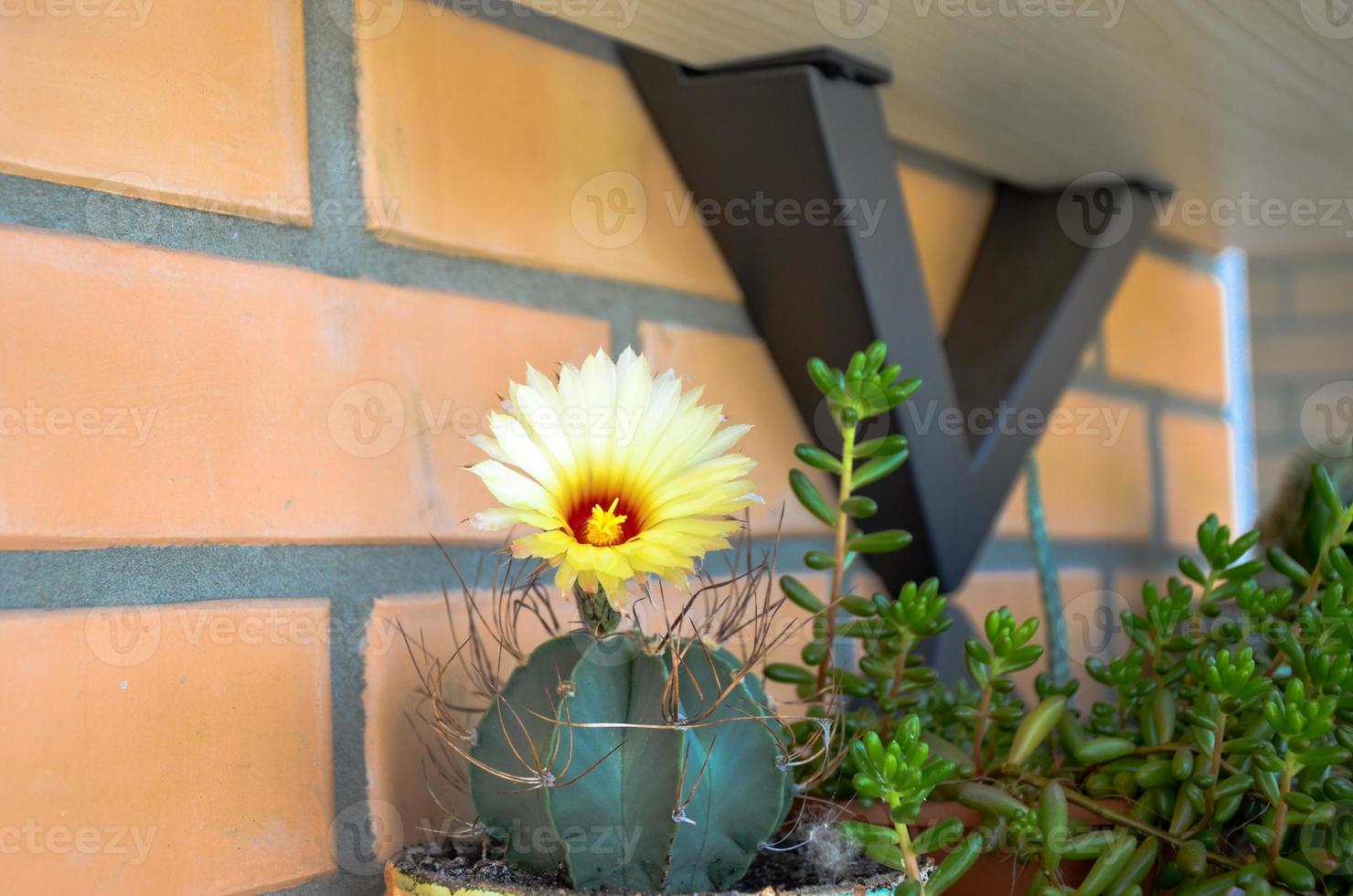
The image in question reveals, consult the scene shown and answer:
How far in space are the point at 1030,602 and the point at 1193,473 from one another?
35cm

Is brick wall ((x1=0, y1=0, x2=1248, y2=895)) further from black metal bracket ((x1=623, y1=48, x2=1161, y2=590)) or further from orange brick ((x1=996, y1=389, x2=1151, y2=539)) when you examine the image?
orange brick ((x1=996, y1=389, x2=1151, y2=539))

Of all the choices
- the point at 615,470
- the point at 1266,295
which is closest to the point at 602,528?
the point at 615,470

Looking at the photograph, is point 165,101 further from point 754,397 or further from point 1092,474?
point 1092,474

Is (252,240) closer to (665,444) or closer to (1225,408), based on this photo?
(665,444)

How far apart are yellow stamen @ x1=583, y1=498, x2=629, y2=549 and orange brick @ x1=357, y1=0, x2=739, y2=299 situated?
203 mm

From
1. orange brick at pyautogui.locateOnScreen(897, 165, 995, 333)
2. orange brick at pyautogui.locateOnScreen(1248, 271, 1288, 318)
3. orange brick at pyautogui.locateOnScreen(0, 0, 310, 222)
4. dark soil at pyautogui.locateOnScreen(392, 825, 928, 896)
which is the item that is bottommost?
dark soil at pyautogui.locateOnScreen(392, 825, 928, 896)

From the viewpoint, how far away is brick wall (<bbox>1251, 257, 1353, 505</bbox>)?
1379 millimetres

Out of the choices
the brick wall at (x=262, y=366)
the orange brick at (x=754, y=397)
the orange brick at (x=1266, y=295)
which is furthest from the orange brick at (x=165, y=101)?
the orange brick at (x=1266, y=295)

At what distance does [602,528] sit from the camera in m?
0.45

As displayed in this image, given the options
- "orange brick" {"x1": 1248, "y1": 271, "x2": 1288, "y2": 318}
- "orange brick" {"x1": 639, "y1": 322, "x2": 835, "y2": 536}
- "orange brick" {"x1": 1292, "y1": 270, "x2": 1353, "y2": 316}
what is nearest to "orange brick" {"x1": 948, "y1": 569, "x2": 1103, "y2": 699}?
"orange brick" {"x1": 639, "y1": 322, "x2": 835, "y2": 536}

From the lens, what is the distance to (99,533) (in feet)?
1.53

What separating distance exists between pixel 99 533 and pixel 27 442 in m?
0.04

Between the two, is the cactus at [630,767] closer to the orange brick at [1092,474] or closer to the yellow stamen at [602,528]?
the yellow stamen at [602,528]

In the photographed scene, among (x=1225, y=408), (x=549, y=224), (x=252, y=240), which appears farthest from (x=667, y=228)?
(x=1225, y=408)
